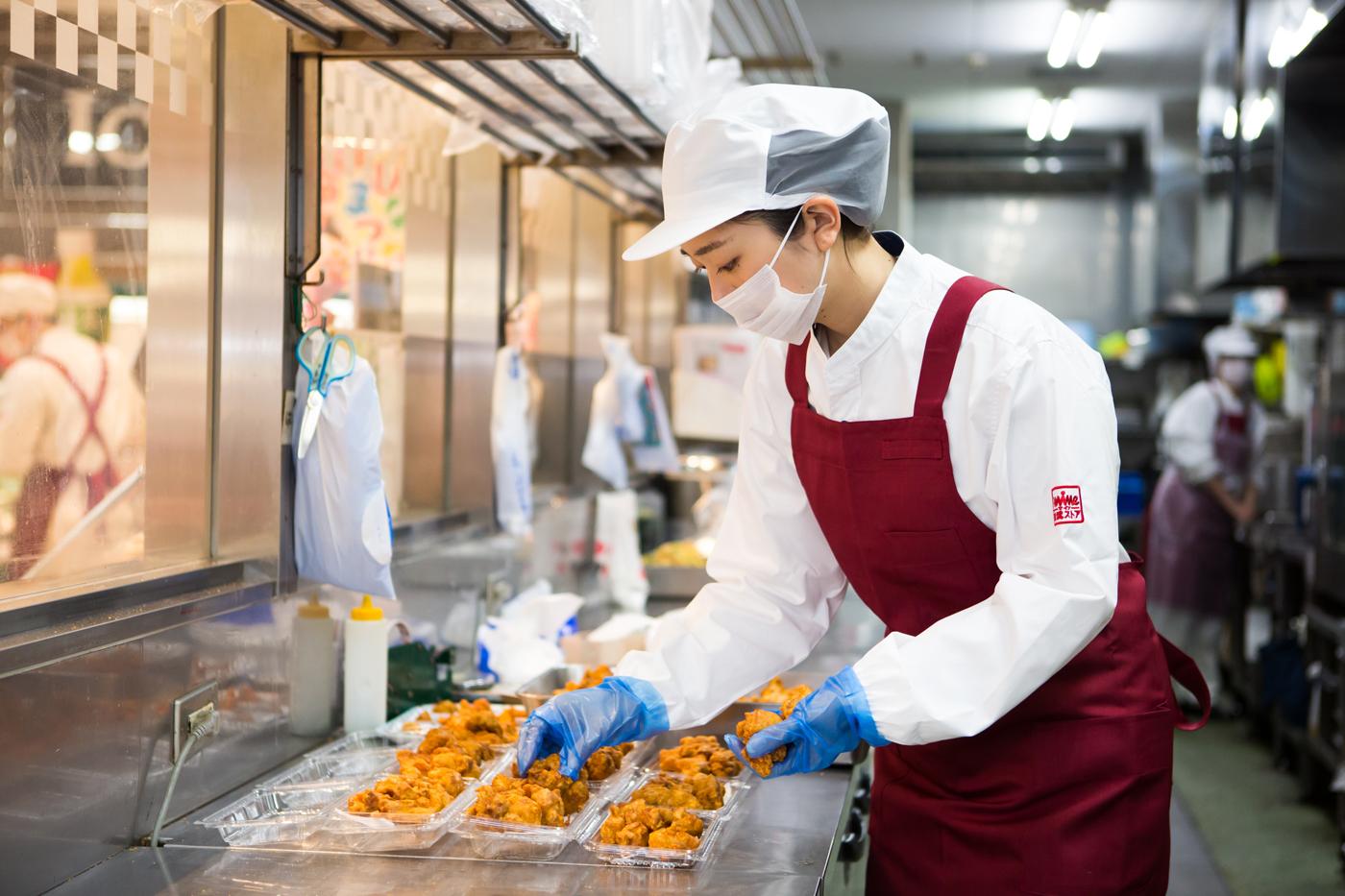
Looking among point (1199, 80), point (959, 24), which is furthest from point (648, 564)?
point (1199, 80)

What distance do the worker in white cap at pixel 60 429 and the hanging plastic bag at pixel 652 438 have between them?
7.81 feet

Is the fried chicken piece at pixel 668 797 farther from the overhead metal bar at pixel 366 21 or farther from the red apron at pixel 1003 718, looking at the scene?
the overhead metal bar at pixel 366 21

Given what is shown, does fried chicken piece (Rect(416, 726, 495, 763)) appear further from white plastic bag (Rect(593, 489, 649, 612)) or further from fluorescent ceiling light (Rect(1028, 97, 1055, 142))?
fluorescent ceiling light (Rect(1028, 97, 1055, 142))

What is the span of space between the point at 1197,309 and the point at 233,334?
750 centimetres

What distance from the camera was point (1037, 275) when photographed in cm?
984

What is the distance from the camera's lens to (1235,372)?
6.94m

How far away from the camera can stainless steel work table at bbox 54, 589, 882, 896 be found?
4.87 feet

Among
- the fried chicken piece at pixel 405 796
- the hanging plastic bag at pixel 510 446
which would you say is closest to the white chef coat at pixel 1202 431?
the hanging plastic bag at pixel 510 446

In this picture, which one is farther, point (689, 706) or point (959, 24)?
point (959, 24)

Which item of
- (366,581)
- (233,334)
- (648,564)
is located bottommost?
(648,564)

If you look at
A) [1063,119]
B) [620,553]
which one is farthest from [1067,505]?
[1063,119]

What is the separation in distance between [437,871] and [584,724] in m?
0.27

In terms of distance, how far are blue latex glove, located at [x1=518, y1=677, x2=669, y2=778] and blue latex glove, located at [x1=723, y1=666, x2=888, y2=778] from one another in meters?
0.18

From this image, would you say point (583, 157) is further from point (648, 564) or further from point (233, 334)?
point (648, 564)
